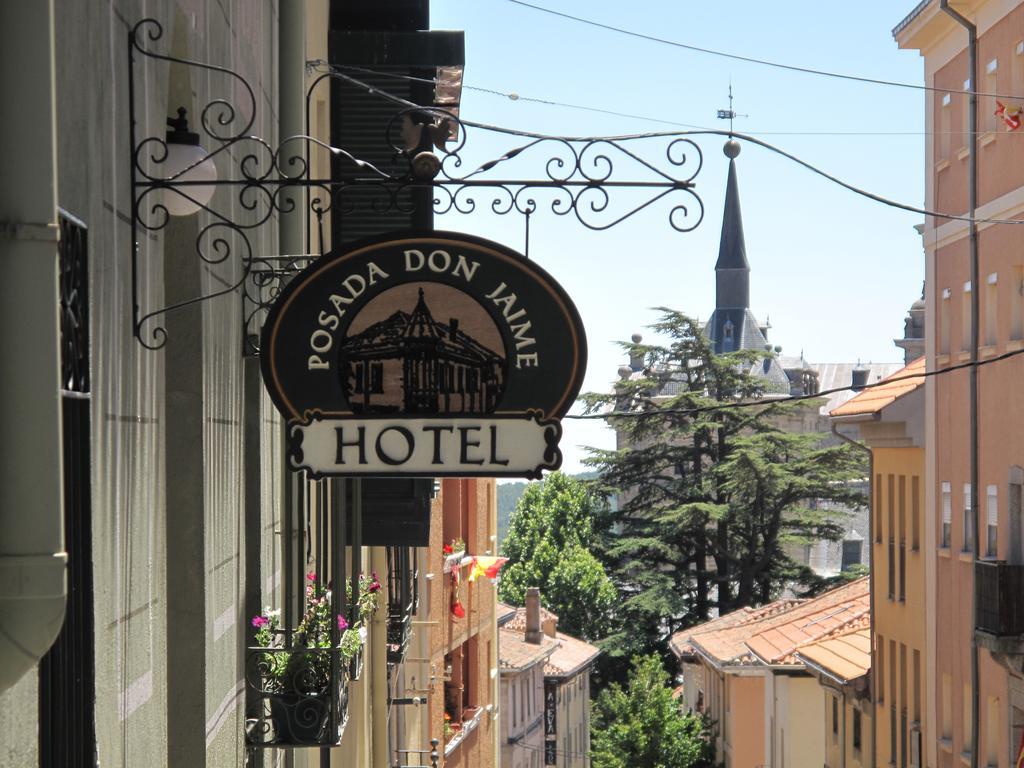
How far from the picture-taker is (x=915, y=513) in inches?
1185

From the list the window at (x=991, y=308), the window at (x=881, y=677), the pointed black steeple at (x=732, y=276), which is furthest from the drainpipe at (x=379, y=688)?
the pointed black steeple at (x=732, y=276)

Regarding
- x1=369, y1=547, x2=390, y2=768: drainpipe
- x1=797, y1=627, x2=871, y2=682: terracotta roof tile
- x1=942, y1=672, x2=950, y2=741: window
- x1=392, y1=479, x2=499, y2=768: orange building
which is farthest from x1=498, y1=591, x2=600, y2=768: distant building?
x1=369, y1=547, x2=390, y2=768: drainpipe

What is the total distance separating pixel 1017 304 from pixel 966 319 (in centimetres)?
244

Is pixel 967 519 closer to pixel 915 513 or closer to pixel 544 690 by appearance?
pixel 915 513

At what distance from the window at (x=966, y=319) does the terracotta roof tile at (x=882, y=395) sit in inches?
82.3

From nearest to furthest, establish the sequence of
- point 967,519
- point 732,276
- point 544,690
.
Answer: point 967,519 < point 544,690 < point 732,276

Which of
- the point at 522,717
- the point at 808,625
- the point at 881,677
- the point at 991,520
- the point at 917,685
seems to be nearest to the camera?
the point at 991,520

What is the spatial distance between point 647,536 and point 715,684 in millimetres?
8883

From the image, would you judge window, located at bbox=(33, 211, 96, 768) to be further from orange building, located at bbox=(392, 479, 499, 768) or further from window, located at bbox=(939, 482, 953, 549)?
window, located at bbox=(939, 482, 953, 549)

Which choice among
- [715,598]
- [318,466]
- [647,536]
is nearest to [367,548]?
[318,466]

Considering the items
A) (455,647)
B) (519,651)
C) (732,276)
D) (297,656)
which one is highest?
(732,276)

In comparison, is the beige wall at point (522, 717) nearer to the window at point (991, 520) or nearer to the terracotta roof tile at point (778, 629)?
the terracotta roof tile at point (778, 629)

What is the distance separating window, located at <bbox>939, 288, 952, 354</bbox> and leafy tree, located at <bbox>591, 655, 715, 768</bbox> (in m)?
19.6

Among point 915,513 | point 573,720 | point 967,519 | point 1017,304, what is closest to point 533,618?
point 573,720
